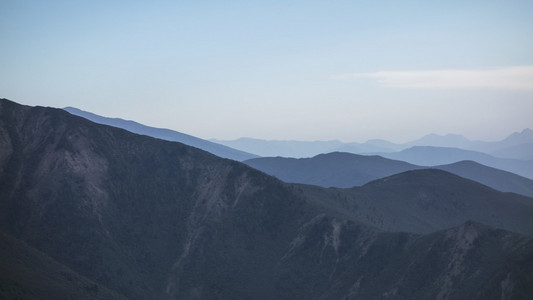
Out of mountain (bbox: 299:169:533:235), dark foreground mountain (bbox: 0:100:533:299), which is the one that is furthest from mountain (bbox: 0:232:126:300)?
mountain (bbox: 299:169:533:235)

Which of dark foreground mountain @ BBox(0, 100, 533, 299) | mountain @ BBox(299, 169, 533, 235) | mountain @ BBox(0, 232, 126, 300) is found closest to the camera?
mountain @ BBox(0, 232, 126, 300)

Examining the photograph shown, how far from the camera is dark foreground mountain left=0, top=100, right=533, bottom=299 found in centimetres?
9856

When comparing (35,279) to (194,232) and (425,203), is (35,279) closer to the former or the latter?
(194,232)

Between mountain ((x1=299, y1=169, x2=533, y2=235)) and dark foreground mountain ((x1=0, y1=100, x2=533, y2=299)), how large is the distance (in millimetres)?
9755

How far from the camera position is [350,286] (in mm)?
106250

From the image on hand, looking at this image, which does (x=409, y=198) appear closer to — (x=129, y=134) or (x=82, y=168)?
(x=129, y=134)

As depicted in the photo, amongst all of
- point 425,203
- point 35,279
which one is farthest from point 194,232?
point 425,203

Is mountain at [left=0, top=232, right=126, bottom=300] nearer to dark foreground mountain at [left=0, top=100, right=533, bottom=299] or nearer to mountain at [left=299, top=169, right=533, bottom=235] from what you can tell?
dark foreground mountain at [left=0, top=100, right=533, bottom=299]

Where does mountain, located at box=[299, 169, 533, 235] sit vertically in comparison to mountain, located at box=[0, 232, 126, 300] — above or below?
above

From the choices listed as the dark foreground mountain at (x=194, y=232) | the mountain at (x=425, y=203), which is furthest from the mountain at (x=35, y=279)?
the mountain at (x=425, y=203)

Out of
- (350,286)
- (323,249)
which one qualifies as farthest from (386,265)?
(323,249)

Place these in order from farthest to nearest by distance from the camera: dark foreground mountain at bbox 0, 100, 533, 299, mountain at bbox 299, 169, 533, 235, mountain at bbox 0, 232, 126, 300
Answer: mountain at bbox 299, 169, 533, 235, dark foreground mountain at bbox 0, 100, 533, 299, mountain at bbox 0, 232, 126, 300

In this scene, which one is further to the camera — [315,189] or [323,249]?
[315,189]

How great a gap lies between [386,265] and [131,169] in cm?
6810
